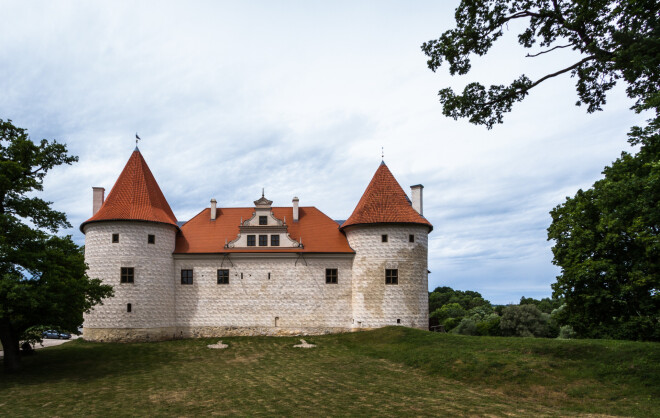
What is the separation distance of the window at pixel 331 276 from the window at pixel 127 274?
12.7 meters

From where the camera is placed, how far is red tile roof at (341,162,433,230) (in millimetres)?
32438

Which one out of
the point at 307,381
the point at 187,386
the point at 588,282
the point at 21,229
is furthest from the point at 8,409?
the point at 588,282

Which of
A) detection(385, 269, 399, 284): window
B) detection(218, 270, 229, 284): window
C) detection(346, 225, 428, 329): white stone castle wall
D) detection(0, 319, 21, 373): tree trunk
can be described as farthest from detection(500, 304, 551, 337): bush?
detection(0, 319, 21, 373): tree trunk

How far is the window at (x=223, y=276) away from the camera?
33.2 m

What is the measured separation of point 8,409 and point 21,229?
8.52 meters

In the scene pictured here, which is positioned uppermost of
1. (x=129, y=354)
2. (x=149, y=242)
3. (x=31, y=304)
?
Answer: (x=149, y=242)

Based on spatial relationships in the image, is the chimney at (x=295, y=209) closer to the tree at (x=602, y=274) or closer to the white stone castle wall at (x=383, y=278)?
the white stone castle wall at (x=383, y=278)

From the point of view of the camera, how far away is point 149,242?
31.8 metres

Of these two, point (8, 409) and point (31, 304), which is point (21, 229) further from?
point (8, 409)

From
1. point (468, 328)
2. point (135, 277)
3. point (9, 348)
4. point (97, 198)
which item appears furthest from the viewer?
point (468, 328)

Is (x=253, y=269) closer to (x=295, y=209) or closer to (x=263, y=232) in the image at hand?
(x=263, y=232)

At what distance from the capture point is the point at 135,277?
30.9 metres

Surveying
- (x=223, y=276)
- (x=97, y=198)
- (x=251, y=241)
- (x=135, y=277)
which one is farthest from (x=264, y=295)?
(x=97, y=198)

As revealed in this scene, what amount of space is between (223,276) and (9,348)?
1323 centimetres
